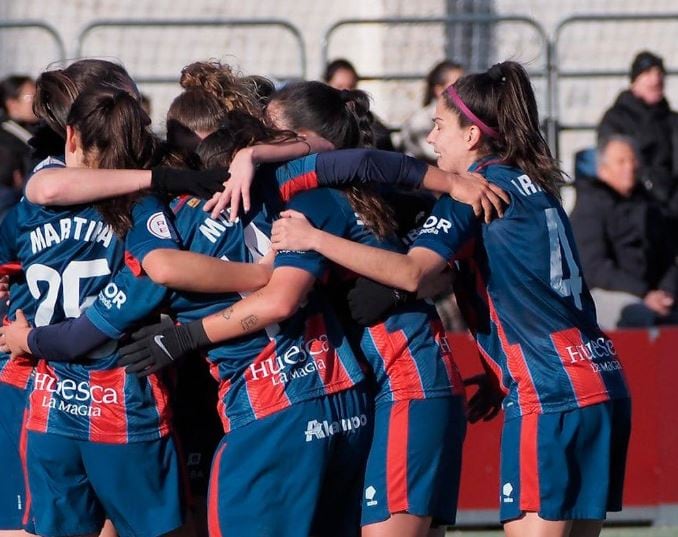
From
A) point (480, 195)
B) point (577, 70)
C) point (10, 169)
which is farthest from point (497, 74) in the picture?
point (577, 70)

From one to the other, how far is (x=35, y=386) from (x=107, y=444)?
33 centimetres

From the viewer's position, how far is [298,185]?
4141mm

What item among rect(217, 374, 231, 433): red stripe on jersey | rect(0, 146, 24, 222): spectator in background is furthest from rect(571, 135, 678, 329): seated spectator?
rect(217, 374, 231, 433): red stripe on jersey

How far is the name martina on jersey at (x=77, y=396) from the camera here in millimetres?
4211

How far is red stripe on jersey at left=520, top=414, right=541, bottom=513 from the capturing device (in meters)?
4.20

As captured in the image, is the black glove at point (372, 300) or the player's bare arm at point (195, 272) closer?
the player's bare arm at point (195, 272)

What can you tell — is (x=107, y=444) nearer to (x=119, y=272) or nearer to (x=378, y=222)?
(x=119, y=272)

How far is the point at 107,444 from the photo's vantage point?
13.8ft

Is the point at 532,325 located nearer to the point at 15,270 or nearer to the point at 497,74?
the point at 497,74

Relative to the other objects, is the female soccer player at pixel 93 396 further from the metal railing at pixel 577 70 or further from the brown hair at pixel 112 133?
the metal railing at pixel 577 70

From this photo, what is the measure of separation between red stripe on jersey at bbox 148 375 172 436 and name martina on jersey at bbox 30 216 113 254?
0.45 meters

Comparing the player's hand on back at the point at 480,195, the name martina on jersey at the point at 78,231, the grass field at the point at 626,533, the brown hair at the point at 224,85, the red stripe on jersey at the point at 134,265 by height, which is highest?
the brown hair at the point at 224,85

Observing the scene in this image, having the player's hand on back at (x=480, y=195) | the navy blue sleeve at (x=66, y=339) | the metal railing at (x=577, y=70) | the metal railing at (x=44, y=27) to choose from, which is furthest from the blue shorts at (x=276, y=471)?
the metal railing at (x=577, y=70)

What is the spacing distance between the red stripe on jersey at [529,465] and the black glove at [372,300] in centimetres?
55
